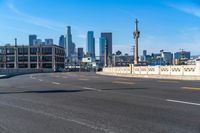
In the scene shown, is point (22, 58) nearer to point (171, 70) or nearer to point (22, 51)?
point (22, 51)

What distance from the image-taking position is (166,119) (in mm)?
8359

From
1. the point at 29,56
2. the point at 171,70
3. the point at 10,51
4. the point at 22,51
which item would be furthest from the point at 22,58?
the point at 171,70

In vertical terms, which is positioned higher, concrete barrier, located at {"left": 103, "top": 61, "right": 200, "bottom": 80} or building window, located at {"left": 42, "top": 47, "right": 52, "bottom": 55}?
building window, located at {"left": 42, "top": 47, "right": 52, "bottom": 55}

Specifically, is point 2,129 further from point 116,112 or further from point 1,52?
point 1,52

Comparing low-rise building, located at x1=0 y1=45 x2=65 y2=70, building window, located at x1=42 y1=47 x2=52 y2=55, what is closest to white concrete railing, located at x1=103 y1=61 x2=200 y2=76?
low-rise building, located at x1=0 y1=45 x2=65 y2=70

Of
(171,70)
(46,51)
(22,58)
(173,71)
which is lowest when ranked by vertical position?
(173,71)

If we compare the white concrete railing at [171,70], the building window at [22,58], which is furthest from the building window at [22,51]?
the white concrete railing at [171,70]

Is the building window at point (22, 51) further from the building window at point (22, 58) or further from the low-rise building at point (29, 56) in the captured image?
the building window at point (22, 58)

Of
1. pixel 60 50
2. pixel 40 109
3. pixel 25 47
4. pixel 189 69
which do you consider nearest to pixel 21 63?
pixel 25 47

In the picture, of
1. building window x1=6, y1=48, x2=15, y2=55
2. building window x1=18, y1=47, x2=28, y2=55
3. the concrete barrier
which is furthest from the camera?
building window x1=6, y1=48, x2=15, y2=55

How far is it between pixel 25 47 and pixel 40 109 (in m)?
162

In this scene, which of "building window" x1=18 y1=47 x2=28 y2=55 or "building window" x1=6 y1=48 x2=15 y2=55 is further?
"building window" x1=6 y1=48 x2=15 y2=55

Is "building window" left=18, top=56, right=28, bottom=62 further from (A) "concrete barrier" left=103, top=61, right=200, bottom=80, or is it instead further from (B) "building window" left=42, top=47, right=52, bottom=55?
(A) "concrete barrier" left=103, top=61, right=200, bottom=80

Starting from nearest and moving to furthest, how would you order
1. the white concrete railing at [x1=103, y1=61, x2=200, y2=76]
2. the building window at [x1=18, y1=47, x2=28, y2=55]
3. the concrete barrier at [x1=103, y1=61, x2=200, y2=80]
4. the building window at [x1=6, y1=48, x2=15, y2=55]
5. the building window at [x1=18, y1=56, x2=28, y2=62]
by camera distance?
the concrete barrier at [x1=103, y1=61, x2=200, y2=80] → the white concrete railing at [x1=103, y1=61, x2=200, y2=76] → the building window at [x1=18, y1=47, x2=28, y2=55] → the building window at [x1=18, y1=56, x2=28, y2=62] → the building window at [x1=6, y1=48, x2=15, y2=55]
